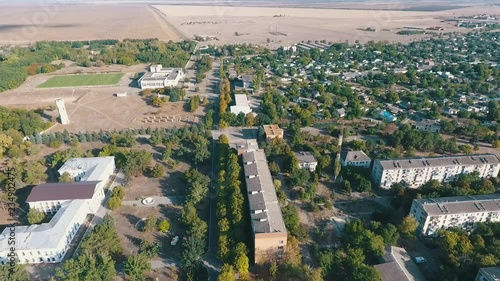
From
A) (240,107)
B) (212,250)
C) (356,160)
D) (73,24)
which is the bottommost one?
(212,250)

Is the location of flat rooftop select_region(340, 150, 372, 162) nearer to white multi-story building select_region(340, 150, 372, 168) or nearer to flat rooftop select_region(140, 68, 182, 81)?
white multi-story building select_region(340, 150, 372, 168)

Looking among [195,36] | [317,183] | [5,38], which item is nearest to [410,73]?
[317,183]

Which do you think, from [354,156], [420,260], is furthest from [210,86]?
[420,260]

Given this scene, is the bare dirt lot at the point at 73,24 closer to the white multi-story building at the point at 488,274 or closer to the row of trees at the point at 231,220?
the row of trees at the point at 231,220

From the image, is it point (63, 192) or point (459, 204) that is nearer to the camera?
point (459, 204)

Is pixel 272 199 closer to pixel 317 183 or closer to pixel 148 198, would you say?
pixel 317 183

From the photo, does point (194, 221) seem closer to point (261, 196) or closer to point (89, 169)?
point (261, 196)

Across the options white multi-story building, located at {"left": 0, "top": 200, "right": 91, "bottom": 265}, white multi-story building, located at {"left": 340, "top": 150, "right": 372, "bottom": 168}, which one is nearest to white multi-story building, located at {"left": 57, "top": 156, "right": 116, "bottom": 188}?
white multi-story building, located at {"left": 0, "top": 200, "right": 91, "bottom": 265}
